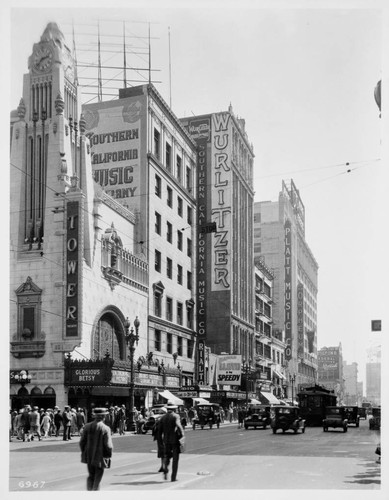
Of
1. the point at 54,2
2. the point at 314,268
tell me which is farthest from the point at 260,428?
the point at 314,268

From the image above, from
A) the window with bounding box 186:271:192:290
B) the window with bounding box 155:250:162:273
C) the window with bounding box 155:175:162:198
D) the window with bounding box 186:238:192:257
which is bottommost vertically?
the window with bounding box 186:271:192:290

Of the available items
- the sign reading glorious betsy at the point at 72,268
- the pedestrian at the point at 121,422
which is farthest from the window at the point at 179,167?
the pedestrian at the point at 121,422

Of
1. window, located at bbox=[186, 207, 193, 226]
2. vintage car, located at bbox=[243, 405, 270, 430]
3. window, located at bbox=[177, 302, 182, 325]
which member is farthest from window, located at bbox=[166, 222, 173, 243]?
vintage car, located at bbox=[243, 405, 270, 430]

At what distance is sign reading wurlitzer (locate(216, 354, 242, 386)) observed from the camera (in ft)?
198

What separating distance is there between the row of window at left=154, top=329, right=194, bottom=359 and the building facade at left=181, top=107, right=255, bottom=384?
1131mm

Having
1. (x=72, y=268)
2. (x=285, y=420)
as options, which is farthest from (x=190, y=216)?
(x=285, y=420)

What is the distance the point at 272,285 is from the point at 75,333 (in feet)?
188

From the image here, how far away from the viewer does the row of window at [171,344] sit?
48.7 meters

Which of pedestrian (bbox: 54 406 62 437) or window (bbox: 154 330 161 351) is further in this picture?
window (bbox: 154 330 161 351)

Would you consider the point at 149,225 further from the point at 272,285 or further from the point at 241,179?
the point at 272,285

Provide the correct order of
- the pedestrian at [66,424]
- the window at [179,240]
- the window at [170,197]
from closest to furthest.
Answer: the pedestrian at [66,424]
the window at [170,197]
the window at [179,240]

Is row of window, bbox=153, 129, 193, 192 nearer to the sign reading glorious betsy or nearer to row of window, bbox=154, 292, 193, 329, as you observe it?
row of window, bbox=154, 292, 193, 329

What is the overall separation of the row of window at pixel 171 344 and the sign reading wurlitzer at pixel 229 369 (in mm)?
4517

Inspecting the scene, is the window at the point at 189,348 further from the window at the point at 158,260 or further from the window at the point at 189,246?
the window at the point at 158,260
